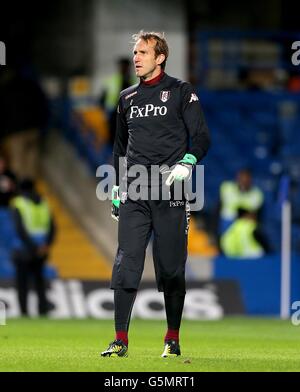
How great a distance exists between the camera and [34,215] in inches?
749

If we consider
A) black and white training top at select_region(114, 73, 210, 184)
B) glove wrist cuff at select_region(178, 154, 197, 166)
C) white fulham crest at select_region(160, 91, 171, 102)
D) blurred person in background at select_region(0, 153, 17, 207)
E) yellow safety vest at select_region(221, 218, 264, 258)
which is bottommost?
yellow safety vest at select_region(221, 218, 264, 258)

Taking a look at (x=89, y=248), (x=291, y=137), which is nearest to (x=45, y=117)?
(x=89, y=248)

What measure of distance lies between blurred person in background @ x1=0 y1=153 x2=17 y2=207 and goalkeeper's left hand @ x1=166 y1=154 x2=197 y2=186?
10.8 meters

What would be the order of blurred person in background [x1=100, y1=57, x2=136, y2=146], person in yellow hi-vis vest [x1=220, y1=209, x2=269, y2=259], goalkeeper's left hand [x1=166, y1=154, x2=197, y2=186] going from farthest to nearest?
blurred person in background [x1=100, y1=57, x2=136, y2=146], person in yellow hi-vis vest [x1=220, y1=209, x2=269, y2=259], goalkeeper's left hand [x1=166, y1=154, x2=197, y2=186]

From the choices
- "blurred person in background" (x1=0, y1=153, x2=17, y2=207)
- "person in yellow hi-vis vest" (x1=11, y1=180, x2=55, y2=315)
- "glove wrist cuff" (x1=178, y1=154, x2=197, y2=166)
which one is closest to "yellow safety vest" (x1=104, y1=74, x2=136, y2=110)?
"blurred person in background" (x1=0, y1=153, x2=17, y2=207)

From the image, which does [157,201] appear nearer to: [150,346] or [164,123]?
[164,123]

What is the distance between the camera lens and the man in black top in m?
10.1

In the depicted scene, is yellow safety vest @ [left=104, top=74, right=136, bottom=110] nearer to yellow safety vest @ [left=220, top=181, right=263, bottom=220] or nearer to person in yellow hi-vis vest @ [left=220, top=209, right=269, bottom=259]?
yellow safety vest @ [left=220, top=181, right=263, bottom=220]

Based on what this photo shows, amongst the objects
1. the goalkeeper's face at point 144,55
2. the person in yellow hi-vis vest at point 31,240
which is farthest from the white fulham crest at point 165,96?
the person in yellow hi-vis vest at point 31,240

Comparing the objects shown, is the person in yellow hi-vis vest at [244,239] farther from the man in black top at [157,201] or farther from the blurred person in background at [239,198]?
the man in black top at [157,201]

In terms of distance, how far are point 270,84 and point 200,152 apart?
15665mm

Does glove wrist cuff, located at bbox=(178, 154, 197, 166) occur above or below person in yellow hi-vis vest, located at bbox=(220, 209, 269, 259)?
above

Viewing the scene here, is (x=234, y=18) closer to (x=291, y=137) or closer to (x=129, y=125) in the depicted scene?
(x=291, y=137)

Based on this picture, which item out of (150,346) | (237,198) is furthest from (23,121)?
(150,346)
